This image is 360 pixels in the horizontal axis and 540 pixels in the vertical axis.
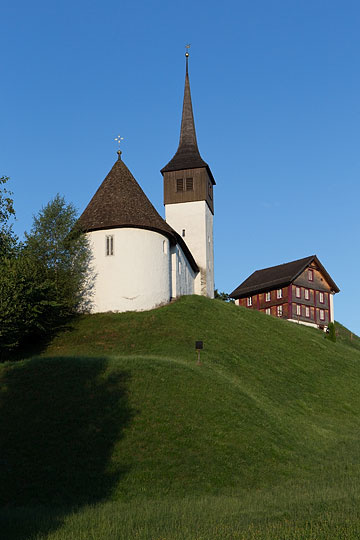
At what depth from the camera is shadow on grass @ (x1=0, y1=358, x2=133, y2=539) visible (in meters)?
16.3

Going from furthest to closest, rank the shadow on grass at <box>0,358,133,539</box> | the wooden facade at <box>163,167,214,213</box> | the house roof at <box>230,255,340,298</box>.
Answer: the house roof at <box>230,255,340,298</box> < the wooden facade at <box>163,167,214,213</box> < the shadow on grass at <box>0,358,133,539</box>

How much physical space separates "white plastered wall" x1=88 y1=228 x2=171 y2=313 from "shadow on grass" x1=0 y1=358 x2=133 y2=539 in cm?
1372

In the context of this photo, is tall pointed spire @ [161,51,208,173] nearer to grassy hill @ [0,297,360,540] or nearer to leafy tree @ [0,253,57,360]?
leafy tree @ [0,253,57,360]

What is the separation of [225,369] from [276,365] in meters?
5.65

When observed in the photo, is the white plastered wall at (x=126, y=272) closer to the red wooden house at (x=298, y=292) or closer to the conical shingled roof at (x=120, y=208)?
the conical shingled roof at (x=120, y=208)

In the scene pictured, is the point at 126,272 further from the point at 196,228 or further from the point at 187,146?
the point at 187,146

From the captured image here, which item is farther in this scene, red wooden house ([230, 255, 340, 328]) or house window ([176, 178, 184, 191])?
red wooden house ([230, 255, 340, 328])

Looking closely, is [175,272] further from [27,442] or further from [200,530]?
[200,530]

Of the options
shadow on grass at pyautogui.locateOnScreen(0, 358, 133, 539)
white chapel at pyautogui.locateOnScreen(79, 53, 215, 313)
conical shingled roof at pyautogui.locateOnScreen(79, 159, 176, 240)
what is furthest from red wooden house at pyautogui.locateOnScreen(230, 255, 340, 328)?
shadow on grass at pyautogui.locateOnScreen(0, 358, 133, 539)

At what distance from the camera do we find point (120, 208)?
42938 mm

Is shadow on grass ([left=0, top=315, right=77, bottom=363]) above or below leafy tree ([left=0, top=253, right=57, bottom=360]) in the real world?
below

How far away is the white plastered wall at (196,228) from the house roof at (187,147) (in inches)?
147

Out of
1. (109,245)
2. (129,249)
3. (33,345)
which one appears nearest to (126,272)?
(129,249)

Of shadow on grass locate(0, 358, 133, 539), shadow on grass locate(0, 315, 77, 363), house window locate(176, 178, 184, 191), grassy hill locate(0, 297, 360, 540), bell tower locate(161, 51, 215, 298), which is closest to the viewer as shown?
grassy hill locate(0, 297, 360, 540)
